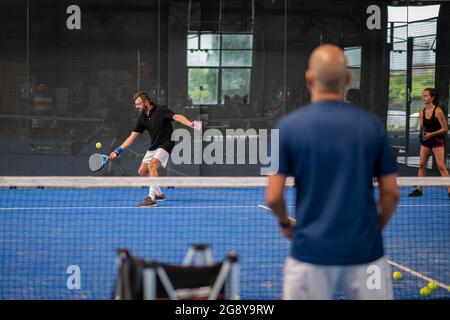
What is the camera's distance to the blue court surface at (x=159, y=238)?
6.89 m

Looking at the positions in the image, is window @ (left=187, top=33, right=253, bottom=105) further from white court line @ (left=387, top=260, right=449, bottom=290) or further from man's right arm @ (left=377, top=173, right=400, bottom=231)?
man's right arm @ (left=377, top=173, right=400, bottom=231)

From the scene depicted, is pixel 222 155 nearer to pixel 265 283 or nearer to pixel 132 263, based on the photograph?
pixel 265 283

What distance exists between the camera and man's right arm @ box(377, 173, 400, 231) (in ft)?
11.8

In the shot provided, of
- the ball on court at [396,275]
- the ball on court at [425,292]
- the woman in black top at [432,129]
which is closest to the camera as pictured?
the ball on court at [425,292]

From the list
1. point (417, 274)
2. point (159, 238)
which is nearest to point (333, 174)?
point (417, 274)

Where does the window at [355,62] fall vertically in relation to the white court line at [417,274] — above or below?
above

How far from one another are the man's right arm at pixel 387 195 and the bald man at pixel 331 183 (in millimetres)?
93

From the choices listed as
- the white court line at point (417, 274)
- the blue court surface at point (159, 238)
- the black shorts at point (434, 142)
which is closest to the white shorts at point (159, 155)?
the blue court surface at point (159, 238)

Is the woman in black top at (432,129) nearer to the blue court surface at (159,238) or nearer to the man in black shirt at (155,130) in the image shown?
the blue court surface at (159,238)

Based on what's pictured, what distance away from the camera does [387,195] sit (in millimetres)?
3627

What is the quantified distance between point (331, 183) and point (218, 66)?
13.5 metres

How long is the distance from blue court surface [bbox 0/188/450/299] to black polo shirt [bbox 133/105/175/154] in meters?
1.01

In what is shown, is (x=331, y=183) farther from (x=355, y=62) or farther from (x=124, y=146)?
(x=355, y=62)

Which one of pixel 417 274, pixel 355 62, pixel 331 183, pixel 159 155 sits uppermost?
pixel 355 62
